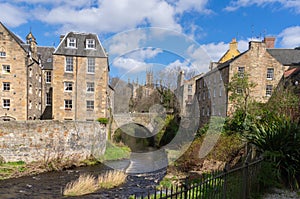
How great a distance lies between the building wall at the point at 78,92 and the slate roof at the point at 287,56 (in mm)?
19137

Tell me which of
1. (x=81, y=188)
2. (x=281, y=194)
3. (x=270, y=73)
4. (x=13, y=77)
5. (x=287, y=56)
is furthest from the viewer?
(x=287, y=56)

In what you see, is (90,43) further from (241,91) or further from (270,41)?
(270,41)

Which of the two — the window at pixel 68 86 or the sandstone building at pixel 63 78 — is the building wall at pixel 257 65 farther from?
the window at pixel 68 86

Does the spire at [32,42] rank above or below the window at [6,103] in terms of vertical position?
above

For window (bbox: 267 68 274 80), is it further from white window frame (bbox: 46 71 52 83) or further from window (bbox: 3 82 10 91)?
window (bbox: 3 82 10 91)

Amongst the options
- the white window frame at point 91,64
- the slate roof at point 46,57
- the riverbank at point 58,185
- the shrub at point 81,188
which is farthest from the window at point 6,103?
the shrub at point 81,188

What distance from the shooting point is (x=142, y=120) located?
23.1 metres

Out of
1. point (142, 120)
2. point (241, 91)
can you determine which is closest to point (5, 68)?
point (142, 120)

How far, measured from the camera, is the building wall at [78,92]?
900 inches

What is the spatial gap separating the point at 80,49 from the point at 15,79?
22.7 ft

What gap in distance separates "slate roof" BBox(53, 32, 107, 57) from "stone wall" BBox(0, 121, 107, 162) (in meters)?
8.76

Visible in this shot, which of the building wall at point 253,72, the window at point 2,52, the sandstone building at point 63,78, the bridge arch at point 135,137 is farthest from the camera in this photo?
the bridge arch at point 135,137

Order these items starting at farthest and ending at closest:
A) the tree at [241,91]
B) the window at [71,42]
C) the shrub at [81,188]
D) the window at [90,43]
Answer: the window at [90,43]
the window at [71,42]
the tree at [241,91]
the shrub at [81,188]

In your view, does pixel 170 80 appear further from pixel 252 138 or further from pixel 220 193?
pixel 220 193
